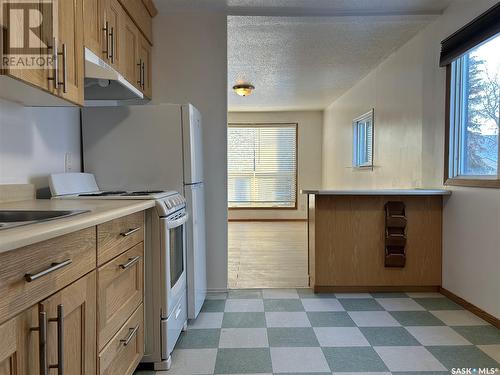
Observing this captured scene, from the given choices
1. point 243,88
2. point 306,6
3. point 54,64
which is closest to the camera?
point 54,64

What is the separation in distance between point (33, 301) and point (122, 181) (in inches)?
60.0

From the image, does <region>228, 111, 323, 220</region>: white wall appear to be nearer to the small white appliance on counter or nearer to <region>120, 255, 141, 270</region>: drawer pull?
the small white appliance on counter

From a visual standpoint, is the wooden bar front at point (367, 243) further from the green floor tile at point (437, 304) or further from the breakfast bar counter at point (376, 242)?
the green floor tile at point (437, 304)

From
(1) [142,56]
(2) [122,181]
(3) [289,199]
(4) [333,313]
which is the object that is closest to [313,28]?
(1) [142,56]

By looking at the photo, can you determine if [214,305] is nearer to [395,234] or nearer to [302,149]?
[395,234]

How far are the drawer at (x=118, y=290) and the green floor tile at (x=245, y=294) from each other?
4.15 ft

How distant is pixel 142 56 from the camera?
2.60 m

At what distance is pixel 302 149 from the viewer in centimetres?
736

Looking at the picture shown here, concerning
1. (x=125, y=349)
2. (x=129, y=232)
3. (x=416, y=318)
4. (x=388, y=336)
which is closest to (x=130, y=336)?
(x=125, y=349)

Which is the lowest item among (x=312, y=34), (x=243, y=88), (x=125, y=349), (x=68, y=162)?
(x=125, y=349)

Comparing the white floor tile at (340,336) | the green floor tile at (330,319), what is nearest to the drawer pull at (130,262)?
the white floor tile at (340,336)

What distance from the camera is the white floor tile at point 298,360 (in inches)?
69.2

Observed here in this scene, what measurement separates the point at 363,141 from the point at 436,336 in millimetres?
3425

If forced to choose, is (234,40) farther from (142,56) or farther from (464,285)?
(464,285)
